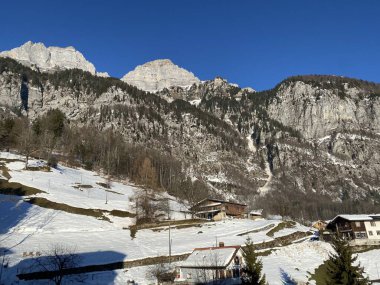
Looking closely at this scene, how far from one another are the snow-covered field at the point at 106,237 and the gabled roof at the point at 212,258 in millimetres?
6456

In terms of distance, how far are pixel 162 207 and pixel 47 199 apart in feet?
98.9

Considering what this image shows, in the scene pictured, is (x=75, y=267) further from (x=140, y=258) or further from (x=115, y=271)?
(x=140, y=258)

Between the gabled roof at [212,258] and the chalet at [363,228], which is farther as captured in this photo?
the chalet at [363,228]

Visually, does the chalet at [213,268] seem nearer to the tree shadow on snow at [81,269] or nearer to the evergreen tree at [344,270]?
the tree shadow on snow at [81,269]

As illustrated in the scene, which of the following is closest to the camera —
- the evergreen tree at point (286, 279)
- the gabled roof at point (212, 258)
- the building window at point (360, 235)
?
the gabled roof at point (212, 258)

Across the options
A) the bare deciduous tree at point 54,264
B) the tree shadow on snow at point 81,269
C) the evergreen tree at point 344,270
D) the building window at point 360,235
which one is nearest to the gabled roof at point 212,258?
the tree shadow on snow at point 81,269

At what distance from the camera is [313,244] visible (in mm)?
73312

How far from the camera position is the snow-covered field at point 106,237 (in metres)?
54.3

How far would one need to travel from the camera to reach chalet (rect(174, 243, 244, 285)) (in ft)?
163

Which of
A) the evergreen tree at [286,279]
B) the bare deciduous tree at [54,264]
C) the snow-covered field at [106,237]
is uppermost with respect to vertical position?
the snow-covered field at [106,237]

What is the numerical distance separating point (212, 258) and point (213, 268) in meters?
1.59

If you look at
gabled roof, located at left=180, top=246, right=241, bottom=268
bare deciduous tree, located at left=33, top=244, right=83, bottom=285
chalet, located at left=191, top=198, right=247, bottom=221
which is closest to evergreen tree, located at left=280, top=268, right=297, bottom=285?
gabled roof, located at left=180, top=246, right=241, bottom=268

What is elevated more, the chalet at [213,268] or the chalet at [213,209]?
the chalet at [213,209]

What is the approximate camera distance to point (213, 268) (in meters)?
50.4
